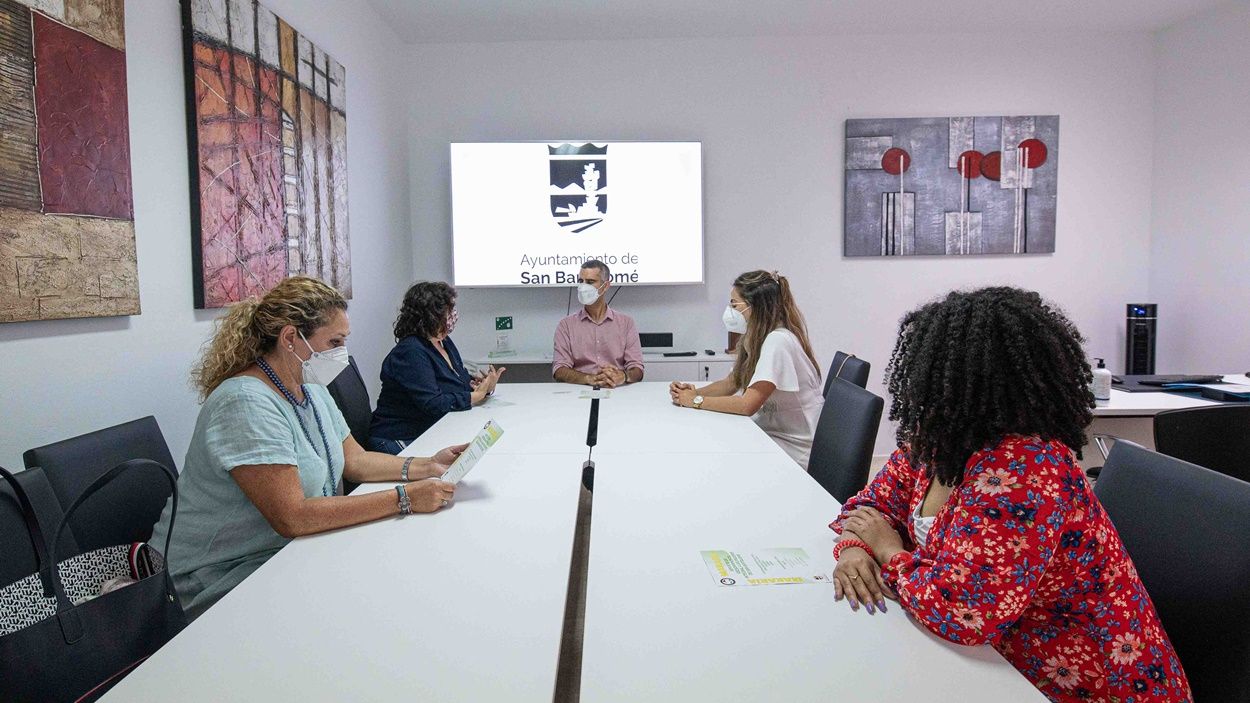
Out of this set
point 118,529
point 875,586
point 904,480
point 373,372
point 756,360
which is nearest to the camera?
point 875,586

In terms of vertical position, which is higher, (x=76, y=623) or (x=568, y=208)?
(x=568, y=208)

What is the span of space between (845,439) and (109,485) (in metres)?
1.88

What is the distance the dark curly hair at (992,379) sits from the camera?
1.09m

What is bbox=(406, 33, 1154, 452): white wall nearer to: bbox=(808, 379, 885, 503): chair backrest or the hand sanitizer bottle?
the hand sanitizer bottle

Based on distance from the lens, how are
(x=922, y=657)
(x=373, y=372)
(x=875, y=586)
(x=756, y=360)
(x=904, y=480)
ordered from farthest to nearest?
(x=373, y=372)
(x=756, y=360)
(x=904, y=480)
(x=875, y=586)
(x=922, y=657)

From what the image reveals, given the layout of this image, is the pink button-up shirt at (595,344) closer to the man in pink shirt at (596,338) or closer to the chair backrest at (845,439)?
the man in pink shirt at (596,338)

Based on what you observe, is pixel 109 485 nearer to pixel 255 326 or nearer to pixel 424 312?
pixel 255 326

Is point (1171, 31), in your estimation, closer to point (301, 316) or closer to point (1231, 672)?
point (1231, 672)

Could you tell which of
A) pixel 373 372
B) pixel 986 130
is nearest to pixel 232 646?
pixel 373 372

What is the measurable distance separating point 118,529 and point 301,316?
62cm

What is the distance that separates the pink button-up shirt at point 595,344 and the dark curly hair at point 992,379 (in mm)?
2941

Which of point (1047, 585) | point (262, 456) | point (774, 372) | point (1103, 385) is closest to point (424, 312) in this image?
point (774, 372)

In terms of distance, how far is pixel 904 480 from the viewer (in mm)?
1458

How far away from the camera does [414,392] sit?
9.45ft
